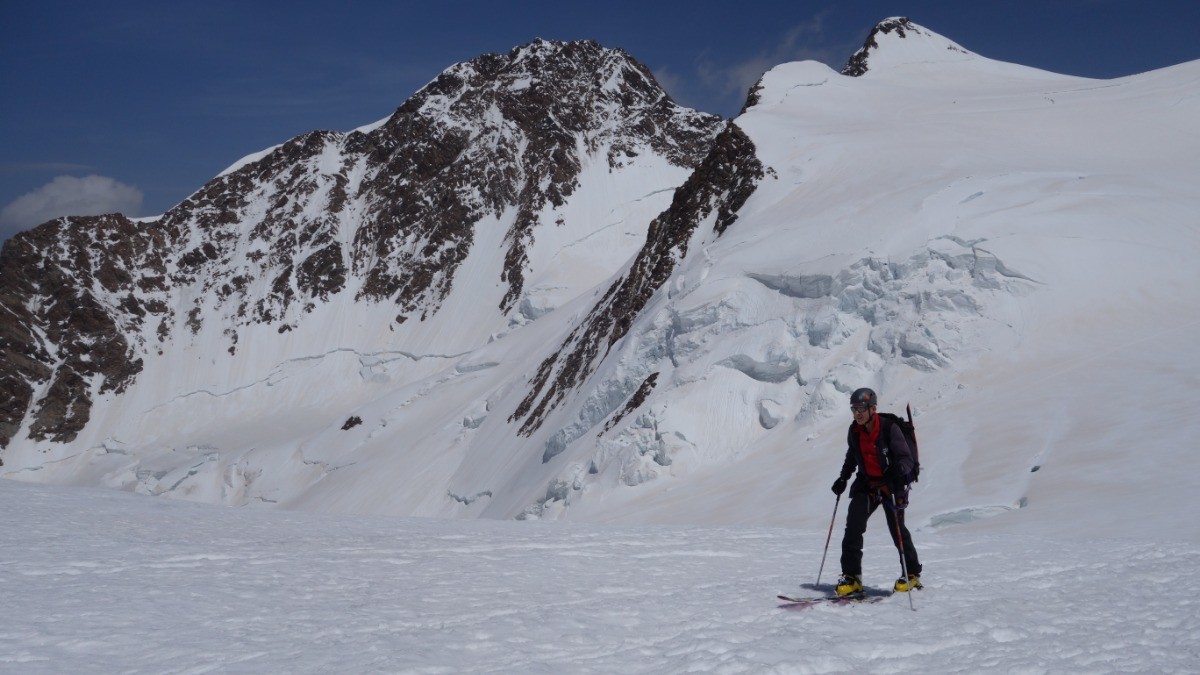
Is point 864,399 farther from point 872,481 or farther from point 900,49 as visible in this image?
point 900,49

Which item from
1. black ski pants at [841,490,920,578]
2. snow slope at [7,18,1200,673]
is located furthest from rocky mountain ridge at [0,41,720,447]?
black ski pants at [841,490,920,578]

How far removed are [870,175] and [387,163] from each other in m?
77.4

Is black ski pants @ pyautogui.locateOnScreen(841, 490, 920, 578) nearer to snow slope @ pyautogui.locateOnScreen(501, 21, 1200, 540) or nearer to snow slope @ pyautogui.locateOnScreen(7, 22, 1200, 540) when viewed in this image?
snow slope @ pyautogui.locateOnScreen(7, 22, 1200, 540)

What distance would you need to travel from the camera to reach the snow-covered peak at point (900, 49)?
6838cm

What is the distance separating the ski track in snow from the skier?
0.39m

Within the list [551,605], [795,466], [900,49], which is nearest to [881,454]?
[551,605]

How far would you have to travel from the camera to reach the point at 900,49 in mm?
70500

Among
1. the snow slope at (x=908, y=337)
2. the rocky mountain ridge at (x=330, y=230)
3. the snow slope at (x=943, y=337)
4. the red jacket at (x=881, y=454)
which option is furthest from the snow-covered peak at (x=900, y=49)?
the red jacket at (x=881, y=454)

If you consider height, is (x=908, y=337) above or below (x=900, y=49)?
below

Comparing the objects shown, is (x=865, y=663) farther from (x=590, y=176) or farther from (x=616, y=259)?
(x=590, y=176)

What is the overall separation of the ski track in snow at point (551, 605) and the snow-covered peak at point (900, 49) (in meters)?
62.6

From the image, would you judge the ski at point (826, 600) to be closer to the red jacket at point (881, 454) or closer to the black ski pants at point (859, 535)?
the black ski pants at point (859, 535)

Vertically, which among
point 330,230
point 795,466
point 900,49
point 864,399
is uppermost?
point 900,49

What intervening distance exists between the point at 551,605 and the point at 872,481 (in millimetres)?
3199
